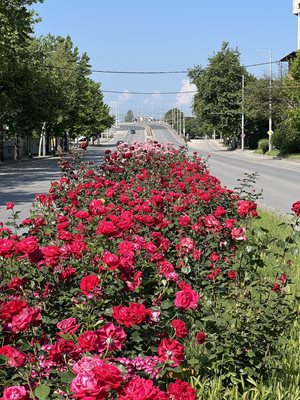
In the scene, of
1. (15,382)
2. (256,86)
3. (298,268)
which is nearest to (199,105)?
(256,86)

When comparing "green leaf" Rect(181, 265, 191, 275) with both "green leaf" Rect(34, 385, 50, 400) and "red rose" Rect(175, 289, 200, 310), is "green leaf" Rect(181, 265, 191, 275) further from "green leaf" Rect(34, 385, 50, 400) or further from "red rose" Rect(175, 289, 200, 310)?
"green leaf" Rect(34, 385, 50, 400)

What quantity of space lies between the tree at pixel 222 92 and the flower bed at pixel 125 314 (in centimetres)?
6854

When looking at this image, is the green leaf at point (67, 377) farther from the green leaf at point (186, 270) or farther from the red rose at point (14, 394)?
the green leaf at point (186, 270)

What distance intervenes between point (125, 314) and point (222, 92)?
2892 inches

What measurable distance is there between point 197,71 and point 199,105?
15.7ft

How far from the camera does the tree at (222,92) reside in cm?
7262

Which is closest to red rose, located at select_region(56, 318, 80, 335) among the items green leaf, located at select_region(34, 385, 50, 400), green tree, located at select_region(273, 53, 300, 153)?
green leaf, located at select_region(34, 385, 50, 400)

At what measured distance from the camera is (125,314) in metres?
2.16

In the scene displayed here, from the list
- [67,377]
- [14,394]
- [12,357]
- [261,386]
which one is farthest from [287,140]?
[14,394]

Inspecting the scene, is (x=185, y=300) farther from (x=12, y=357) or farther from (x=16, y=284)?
(x=16, y=284)

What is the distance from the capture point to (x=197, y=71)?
3027 inches

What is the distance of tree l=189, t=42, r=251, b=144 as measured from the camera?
72.6 m

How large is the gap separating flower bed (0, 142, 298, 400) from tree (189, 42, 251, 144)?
225 feet

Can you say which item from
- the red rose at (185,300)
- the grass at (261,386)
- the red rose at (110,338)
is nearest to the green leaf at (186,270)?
the grass at (261,386)
